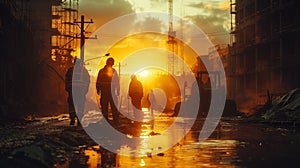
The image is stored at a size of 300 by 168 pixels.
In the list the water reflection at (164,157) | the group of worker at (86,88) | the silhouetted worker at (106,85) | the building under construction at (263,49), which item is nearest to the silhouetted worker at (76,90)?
the group of worker at (86,88)

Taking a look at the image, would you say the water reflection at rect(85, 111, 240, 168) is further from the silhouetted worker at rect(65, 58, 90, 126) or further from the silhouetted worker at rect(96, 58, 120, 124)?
the silhouetted worker at rect(96, 58, 120, 124)

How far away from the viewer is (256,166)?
586 cm

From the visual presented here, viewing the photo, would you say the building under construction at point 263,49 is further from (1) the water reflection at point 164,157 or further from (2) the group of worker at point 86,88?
(1) the water reflection at point 164,157

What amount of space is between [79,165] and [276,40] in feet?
148

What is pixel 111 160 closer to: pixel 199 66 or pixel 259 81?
pixel 259 81

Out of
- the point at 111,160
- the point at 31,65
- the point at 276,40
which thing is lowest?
the point at 111,160

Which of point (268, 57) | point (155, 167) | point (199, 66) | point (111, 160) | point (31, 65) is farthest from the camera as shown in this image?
point (199, 66)

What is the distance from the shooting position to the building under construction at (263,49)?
45531mm

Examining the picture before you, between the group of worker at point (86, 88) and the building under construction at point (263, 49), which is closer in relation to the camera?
the group of worker at point (86, 88)

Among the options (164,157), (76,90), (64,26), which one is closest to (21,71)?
(76,90)

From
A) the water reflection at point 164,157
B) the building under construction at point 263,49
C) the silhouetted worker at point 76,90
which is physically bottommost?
the water reflection at point 164,157

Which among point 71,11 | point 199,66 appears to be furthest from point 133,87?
point 199,66

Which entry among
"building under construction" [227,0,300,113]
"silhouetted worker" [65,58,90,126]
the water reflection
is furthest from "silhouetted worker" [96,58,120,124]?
"building under construction" [227,0,300,113]

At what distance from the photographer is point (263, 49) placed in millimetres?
53125
